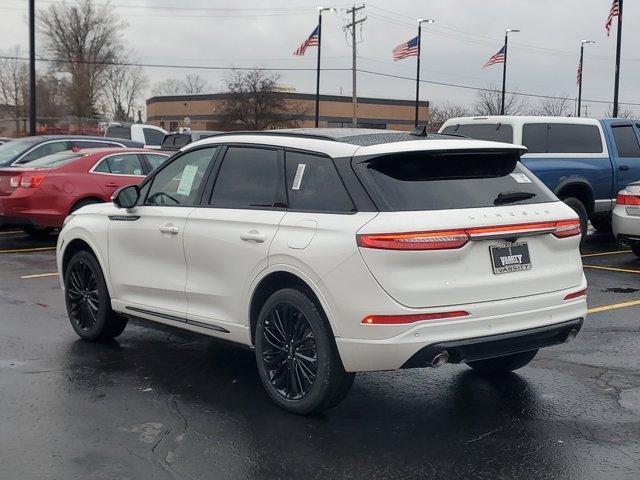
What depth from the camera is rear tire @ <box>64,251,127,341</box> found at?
21.9 ft

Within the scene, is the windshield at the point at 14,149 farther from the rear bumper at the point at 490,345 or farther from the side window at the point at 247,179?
the rear bumper at the point at 490,345

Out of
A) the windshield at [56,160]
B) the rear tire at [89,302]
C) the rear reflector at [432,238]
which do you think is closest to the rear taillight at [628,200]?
the rear reflector at [432,238]

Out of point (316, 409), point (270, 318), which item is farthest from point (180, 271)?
point (316, 409)

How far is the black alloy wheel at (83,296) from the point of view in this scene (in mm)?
6820

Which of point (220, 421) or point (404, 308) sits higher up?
point (404, 308)

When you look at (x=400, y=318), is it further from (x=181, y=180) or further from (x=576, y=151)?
(x=576, y=151)

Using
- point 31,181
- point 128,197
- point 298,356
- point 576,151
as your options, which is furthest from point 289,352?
point 576,151

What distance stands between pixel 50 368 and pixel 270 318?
2061 mm

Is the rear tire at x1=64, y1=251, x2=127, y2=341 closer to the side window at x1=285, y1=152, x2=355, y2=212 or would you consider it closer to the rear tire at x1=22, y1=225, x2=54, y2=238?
the side window at x1=285, y1=152, x2=355, y2=212

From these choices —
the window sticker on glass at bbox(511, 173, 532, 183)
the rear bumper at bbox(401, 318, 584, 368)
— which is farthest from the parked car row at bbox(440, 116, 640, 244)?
the rear bumper at bbox(401, 318, 584, 368)

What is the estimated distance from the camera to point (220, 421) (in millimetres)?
4848

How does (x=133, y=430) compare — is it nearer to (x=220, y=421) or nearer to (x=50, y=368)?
(x=220, y=421)

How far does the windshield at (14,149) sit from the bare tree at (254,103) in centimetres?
4372

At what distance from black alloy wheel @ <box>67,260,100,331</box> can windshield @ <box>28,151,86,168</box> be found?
21.1ft
